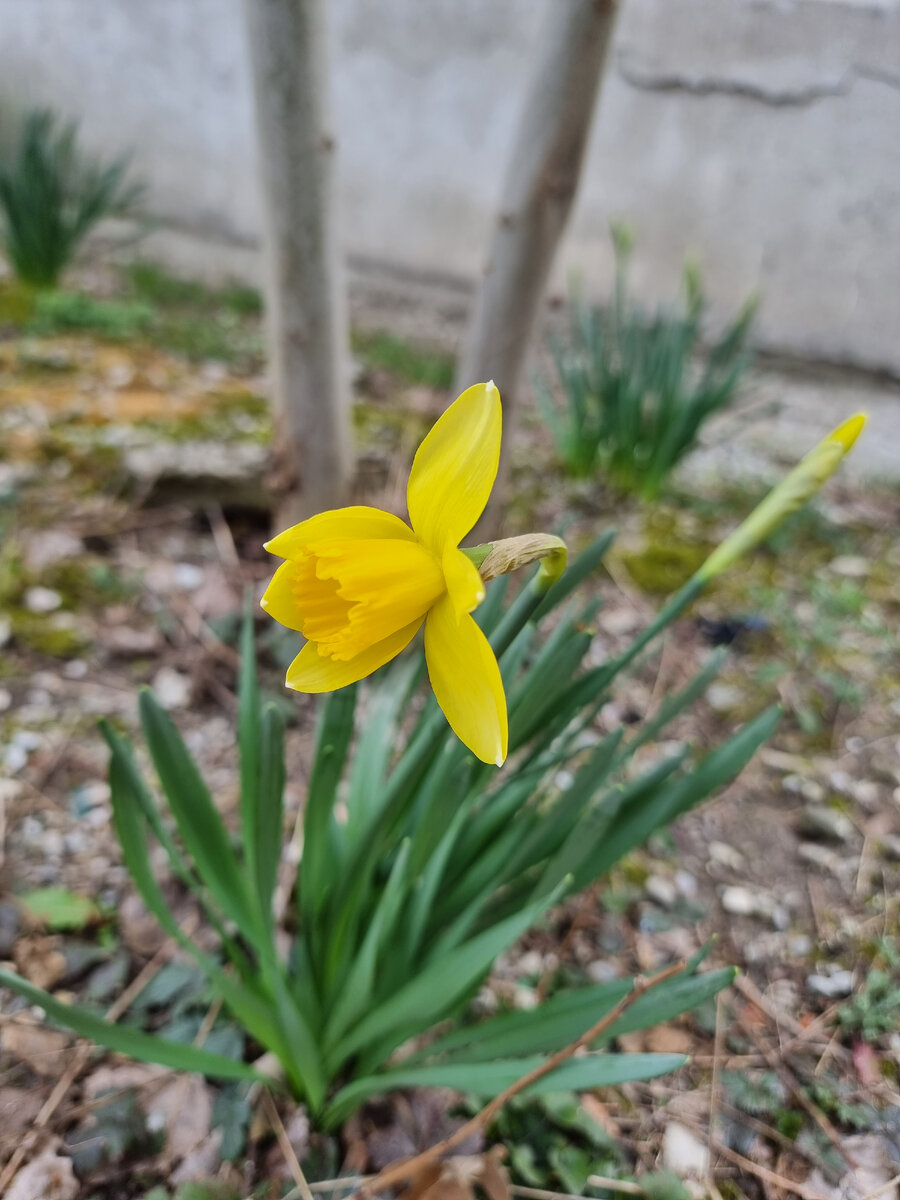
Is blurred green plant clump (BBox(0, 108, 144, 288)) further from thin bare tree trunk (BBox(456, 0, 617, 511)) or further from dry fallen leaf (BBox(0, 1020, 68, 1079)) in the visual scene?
dry fallen leaf (BBox(0, 1020, 68, 1079))

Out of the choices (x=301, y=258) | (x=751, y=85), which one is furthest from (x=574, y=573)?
(x=751, y=85)

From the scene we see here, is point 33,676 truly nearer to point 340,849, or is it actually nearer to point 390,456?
point 340,849

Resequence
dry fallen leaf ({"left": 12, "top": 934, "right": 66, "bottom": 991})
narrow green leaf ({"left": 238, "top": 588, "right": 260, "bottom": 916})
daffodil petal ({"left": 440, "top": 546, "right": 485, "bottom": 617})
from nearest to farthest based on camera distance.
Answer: daffodil petal ({"left": 440, "top": 546, "right": 485, "bottom": 617}), narrow green leaf ({"left": 238, "top": 588, "right": 260, "bottom": 916}), dry fallen leaf ({"left": 12, "top": 934, "right": 66, "bottom": 991})

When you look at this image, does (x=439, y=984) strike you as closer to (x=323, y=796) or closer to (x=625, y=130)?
(x=323, y=796)

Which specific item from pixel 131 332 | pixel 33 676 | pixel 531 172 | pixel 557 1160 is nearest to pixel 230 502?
pixel 33 676

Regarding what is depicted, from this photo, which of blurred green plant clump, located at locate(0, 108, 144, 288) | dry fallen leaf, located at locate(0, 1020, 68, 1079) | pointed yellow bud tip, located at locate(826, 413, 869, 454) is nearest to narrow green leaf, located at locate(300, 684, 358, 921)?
dry fallen leaf, located at locate(0, 1020, 68, 1079)
